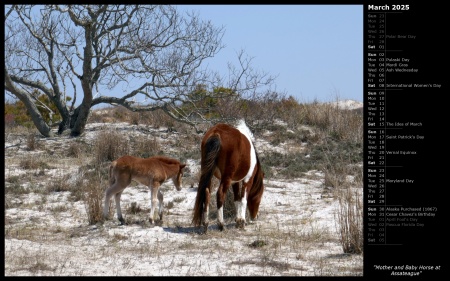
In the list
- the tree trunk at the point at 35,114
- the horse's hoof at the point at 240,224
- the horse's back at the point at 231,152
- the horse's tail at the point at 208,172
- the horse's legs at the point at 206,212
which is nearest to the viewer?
the horse's legs at the point at 206,212

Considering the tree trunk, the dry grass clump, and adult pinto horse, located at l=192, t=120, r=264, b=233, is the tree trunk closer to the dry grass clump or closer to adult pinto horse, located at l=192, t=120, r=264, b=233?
the dry grass clump

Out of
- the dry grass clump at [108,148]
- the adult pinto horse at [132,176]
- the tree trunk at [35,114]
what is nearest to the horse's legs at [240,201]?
the adult pinto horse at [132,176]

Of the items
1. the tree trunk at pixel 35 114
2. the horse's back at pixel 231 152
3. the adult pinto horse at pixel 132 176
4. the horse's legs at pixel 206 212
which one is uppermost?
the tree trunk at pixel 35 114

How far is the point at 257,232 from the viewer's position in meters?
10.5

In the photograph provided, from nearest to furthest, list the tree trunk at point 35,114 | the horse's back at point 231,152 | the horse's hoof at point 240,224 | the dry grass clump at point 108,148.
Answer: the horse's back at point 231,152
the horse's hoof at point 240,224
the dry grass clump at point 108,148
the tree trunk at point 35,114

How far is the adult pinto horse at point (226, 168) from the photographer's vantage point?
10.4 metres

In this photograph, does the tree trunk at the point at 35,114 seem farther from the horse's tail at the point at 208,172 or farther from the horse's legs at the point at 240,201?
the horse's tail at the point at 208,172

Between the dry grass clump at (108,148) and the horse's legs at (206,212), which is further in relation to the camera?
the dry grass clump at (108,148)

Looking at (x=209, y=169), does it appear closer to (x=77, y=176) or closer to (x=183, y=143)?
(x=77, y=176)

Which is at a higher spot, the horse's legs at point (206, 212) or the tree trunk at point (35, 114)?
the tree trunk at point (35, 114)

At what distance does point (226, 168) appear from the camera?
10.5 m

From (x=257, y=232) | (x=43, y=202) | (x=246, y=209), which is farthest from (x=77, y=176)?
(x=257, y=232)

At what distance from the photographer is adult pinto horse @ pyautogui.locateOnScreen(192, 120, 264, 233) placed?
34.1 ft
